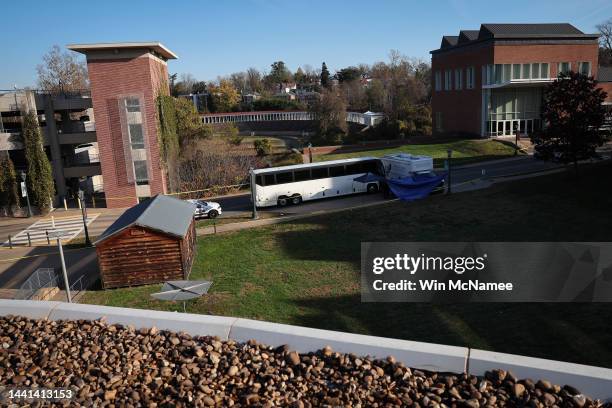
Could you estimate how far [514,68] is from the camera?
48.1 m

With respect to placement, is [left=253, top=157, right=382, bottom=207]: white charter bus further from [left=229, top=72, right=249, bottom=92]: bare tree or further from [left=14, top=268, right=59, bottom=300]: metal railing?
[left=229, top=72, right=249, bottom=92]: bare tree

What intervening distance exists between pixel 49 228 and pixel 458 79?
43111mm

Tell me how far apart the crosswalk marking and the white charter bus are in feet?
36.6

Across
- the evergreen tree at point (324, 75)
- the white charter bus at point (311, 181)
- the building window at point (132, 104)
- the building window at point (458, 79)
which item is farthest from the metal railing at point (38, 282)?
the evergreen tree at point (324, 75)

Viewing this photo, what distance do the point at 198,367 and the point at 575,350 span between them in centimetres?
817

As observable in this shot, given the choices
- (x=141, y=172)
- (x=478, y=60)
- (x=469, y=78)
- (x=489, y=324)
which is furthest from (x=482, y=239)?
(x=469, y=78)

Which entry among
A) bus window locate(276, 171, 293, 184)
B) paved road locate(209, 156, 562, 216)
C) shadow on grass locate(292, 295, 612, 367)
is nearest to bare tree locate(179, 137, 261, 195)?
paved road locate(209, 156, 562, 216)

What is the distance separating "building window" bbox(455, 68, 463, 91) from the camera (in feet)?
175

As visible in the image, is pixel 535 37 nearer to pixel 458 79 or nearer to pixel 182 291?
pixel 458 79

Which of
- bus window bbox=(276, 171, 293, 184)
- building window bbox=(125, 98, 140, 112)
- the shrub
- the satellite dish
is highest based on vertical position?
building window bbox=(125, 98, 140, 112)

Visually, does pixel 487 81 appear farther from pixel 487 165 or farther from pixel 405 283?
pixel 405 283

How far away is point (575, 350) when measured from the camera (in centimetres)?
1069

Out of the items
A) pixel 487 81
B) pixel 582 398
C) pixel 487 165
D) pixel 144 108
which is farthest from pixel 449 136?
pixel 582 398

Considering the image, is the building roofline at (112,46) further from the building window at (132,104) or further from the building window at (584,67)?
the building window at (584,67)
